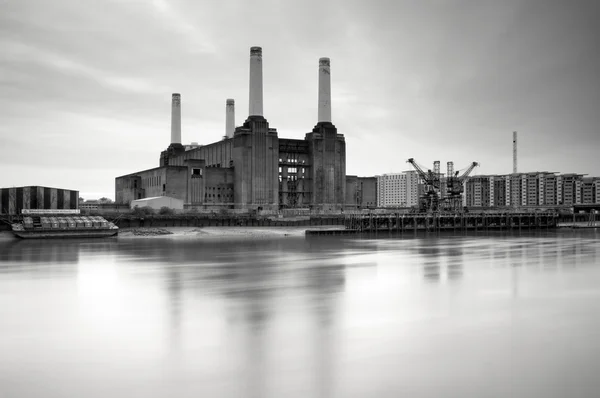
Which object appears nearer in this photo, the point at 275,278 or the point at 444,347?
the point at 444,347

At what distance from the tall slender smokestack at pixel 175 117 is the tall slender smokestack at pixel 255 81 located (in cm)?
2614

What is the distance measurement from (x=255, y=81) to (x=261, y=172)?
14574 mm

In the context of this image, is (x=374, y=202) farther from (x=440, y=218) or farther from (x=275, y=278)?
(x=275, y=278)

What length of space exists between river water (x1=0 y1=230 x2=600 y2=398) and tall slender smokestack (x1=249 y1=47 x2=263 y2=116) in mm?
60886

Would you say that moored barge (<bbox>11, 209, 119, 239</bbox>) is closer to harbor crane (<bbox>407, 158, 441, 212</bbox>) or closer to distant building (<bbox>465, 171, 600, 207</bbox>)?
harbor crane (<bbox>407, 158, 441, 212</bbox>)

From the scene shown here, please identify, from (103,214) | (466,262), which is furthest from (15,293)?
(103,214)

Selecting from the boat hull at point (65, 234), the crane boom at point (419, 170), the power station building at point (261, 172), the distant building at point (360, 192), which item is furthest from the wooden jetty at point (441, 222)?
the boat hull at point (65, 234)

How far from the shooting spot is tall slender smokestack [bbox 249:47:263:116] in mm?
82875

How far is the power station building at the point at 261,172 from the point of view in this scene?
84.8 m

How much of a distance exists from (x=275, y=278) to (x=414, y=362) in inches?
549

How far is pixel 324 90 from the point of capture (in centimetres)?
9000

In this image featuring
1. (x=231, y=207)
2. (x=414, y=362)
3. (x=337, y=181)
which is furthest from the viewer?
(x=337, y=181)

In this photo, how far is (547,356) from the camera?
1138 cm

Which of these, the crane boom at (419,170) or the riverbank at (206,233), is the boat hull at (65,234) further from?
the crane boom at (419,170)
